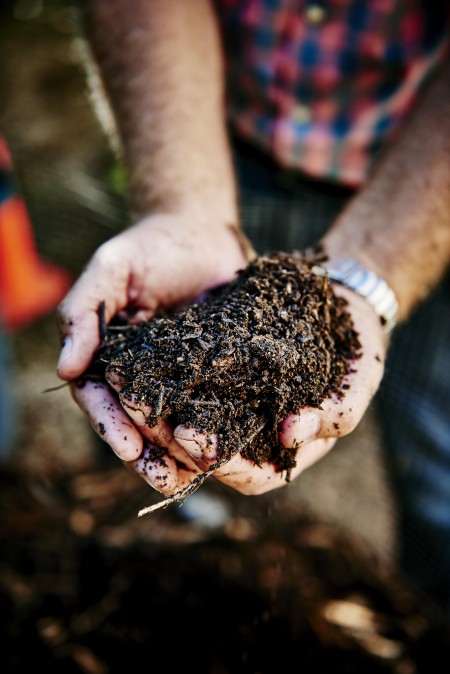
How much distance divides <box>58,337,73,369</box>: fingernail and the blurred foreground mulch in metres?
1.05

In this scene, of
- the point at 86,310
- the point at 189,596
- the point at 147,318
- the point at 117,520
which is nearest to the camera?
the point at 86,310

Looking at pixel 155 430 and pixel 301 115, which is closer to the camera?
pixel 155 430

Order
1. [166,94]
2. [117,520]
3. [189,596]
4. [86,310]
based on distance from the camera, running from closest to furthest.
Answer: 1. [86,310]
2. [166,94]
3. [189,596]
4. [117,520]

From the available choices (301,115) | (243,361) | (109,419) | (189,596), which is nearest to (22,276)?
(301,115)

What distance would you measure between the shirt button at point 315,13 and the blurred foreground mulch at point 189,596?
185 centimetres

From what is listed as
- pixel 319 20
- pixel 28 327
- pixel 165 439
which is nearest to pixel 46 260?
pixel 28 327

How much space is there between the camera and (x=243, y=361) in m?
1.09

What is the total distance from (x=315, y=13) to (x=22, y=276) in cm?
221

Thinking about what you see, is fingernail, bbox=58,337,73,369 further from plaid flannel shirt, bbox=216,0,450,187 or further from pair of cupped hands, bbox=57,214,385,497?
plaid flannel shirt, bbox=216,0,450,187

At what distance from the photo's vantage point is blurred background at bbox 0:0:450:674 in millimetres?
1784

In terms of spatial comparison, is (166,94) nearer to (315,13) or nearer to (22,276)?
(315,13)

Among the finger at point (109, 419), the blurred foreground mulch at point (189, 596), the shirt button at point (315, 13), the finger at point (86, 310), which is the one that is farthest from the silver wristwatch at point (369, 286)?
the blurred foreground mulch at point (189, 596)

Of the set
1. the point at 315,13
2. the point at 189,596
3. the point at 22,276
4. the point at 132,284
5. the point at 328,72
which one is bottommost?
the point at 22,276

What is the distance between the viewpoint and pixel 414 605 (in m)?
2.00
